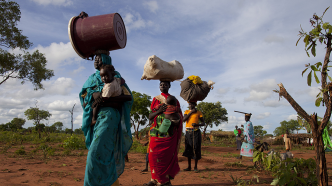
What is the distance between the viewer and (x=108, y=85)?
273cm

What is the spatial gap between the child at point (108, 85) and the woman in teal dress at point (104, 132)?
69 millimetres

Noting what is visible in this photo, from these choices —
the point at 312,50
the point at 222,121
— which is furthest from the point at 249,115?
the point at 222,121

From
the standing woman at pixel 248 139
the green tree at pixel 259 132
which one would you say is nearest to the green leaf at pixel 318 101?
the standing woman at pixel 248 139

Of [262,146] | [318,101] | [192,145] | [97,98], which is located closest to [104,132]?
[97,98]

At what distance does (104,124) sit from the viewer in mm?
2752

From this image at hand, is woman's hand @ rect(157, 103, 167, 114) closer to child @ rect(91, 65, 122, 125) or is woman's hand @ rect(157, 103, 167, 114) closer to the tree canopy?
child @ rect(91, 65, 122, 125)

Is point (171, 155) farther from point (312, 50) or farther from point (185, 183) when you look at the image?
point (312, 50)

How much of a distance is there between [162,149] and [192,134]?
6.85 feet

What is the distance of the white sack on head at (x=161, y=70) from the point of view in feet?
13.1

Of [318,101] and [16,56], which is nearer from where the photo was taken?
[318,101]

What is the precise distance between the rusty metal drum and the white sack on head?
A: 1.04 meters

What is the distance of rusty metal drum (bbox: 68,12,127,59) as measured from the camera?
285 centimetres

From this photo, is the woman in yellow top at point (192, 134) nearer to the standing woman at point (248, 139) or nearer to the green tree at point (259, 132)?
the standing woman at point (248, 139)

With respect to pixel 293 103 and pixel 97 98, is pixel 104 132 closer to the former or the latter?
pixel 97 98
